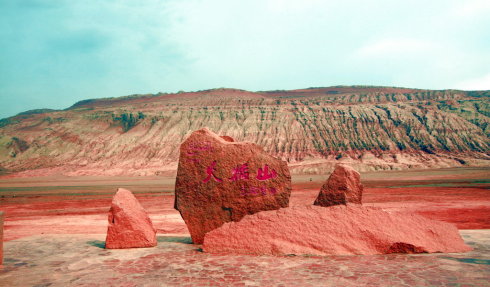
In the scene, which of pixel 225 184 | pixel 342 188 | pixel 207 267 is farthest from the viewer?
pixel 342 188

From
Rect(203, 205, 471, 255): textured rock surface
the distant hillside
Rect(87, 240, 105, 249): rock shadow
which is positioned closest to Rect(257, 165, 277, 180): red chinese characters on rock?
Rect(203, 205, 471, 255): textured rock surface

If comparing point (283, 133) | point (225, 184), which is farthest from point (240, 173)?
point (283, 133)

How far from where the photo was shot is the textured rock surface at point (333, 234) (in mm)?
6270

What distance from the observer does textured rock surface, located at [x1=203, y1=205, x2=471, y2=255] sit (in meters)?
6.27

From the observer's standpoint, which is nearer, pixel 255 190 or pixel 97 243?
pixel 255 190

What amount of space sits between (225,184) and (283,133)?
2246 inches

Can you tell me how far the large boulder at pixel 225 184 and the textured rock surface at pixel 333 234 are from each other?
1.73 feet

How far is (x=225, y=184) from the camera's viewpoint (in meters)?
7.39

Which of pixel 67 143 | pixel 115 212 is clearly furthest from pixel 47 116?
pixel 115 212

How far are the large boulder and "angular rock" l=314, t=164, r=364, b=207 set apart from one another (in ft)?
4.87

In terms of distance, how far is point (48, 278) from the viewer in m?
5.20

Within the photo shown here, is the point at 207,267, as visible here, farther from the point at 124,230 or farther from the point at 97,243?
the point at 97,243

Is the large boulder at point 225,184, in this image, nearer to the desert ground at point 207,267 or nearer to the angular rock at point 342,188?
the desert ground at point 207,267

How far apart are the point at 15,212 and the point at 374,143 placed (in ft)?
174
